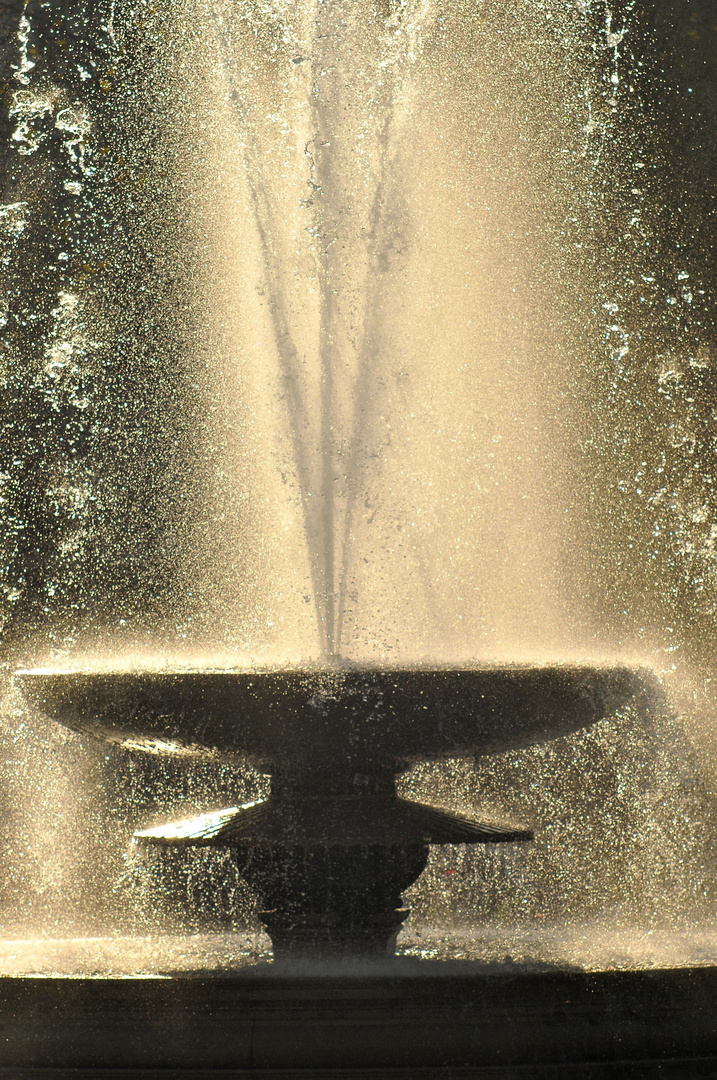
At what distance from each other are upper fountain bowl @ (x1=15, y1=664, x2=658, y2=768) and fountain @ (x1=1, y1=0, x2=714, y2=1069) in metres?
1.76

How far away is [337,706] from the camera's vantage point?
5.20 feet

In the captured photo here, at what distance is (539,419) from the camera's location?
4.61 m

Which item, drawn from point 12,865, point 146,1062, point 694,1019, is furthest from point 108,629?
point 694,1019

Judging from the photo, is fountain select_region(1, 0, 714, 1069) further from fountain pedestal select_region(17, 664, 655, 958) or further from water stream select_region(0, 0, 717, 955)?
fountain pedestal select_region(17, 664, 655, 958)

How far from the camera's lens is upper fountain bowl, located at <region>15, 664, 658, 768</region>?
5.19ft

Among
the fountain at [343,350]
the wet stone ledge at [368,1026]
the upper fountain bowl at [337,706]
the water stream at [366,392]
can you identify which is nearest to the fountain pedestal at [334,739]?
the upper fountain bowl at [337,706]

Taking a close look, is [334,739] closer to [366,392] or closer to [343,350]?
[366,392]

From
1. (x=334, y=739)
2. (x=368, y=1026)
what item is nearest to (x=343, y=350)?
(x=334, y=739)

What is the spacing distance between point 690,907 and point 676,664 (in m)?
0.98

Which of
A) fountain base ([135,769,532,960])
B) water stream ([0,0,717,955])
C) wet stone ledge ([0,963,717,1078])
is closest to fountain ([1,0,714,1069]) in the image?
water stream ([0,0,717,955])

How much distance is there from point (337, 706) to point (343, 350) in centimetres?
334

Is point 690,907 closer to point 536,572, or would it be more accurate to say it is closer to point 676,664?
point 676,664

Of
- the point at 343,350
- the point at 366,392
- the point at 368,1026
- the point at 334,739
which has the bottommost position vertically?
the point at 368,1026

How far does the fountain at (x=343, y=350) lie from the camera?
426 centimetres
